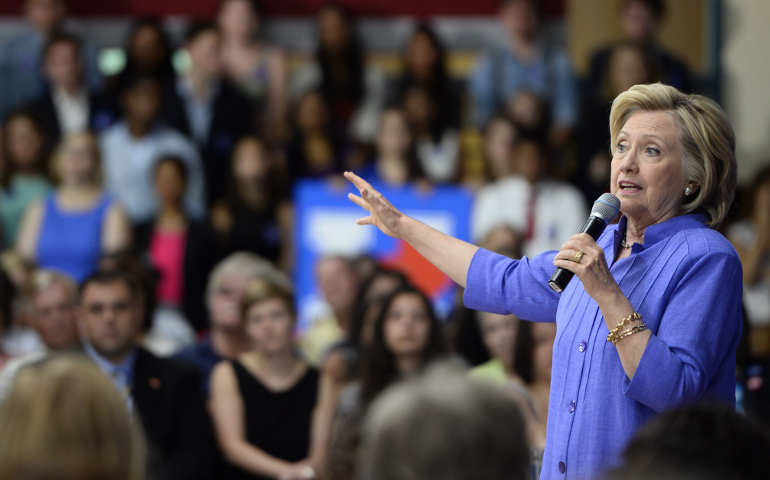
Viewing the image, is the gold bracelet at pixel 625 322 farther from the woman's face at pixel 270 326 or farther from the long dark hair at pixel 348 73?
the long dark hair at pixel 348 73

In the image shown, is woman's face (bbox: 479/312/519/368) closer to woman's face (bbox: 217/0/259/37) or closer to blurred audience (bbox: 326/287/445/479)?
blurred audience (bbox: 326/287/445/479)

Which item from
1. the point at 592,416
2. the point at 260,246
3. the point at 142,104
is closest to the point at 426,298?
the point at 260,246

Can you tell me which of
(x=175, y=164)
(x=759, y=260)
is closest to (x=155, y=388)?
(x=175, y=164)

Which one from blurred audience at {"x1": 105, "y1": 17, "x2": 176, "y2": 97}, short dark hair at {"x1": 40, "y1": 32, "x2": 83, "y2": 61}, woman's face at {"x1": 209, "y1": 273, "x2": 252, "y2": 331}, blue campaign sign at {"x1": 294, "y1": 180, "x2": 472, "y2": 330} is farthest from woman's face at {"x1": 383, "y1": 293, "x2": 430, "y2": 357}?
short dark hair at {"x1": 40, "y1": 32, "x2": 83, "y2": 61}

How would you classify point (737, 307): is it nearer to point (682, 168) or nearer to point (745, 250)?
point (682, 168)

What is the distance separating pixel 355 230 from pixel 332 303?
0.76 m

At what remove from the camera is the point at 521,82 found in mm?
6883

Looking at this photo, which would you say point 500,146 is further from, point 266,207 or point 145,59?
point 145,59

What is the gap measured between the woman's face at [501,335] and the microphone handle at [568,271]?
200 cm

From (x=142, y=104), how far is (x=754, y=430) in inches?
216

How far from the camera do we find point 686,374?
208 centimetres

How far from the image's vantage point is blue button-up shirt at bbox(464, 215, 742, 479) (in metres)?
2.10

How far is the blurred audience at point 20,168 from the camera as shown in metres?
6.33

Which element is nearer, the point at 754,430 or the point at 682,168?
the point at 754,430
